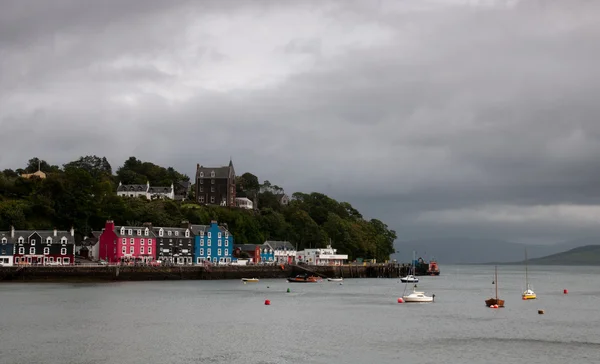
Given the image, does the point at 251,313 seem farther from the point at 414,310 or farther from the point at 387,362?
the point at 387,362

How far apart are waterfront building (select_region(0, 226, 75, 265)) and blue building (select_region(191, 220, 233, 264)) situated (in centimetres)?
2301

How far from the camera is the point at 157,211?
141 m

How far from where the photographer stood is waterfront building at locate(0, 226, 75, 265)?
11588 cm

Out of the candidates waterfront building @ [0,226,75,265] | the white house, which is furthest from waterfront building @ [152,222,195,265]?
the white house

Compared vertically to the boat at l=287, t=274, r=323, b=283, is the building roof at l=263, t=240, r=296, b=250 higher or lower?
higher

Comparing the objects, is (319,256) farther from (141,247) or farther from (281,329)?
(281,329)

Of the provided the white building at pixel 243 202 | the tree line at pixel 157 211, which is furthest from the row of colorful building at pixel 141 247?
the white building at pixel 243 202

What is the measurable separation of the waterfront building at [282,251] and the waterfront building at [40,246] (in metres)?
40.7

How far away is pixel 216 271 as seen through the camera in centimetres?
12400

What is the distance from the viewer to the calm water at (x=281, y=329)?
43906mm

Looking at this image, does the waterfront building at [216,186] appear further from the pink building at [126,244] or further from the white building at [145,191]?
the pink building at [126,244]

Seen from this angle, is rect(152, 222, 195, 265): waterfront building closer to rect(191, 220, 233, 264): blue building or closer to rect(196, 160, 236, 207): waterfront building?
rect(191, 220, 233, 264): blue building

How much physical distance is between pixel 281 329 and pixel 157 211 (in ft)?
293

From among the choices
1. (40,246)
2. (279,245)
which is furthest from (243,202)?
(40,246)
